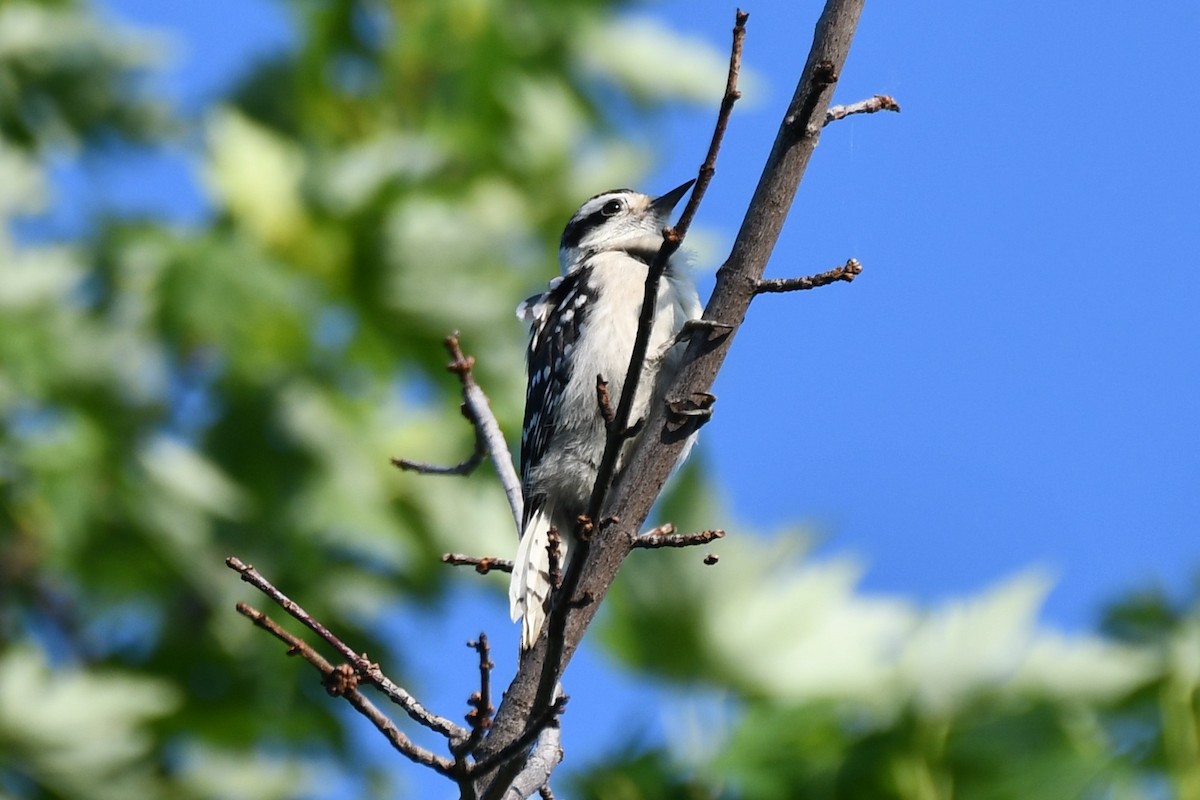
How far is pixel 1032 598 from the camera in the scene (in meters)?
5.60

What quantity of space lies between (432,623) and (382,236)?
9.01ft

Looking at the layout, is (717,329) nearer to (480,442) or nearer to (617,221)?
(480,442)

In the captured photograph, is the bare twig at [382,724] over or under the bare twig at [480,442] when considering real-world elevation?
under

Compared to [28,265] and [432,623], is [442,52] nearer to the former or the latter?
[28,265]

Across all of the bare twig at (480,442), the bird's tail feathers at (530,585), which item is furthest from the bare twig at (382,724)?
the bare twig at (480,442)

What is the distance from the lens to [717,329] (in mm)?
2904

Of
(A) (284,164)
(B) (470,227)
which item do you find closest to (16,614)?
(A) (284,164)

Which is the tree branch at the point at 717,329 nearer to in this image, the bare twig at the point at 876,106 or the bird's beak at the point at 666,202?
the bare twig at the point at 876,106

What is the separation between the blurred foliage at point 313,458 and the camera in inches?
227

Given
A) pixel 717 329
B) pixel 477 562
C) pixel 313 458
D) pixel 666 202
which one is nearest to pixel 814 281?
pixel 717 329

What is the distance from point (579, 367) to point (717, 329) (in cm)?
153

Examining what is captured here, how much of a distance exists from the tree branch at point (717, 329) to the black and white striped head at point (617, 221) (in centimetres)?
209

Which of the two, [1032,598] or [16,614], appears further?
[16,614]

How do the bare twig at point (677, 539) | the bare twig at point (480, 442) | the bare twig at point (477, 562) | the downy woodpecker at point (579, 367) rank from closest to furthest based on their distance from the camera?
the bare twig at point (677, 539), the bare twig at point (477, 562), the bare twig at point (480, 442), the downy woodpecker at point (579, 367)
